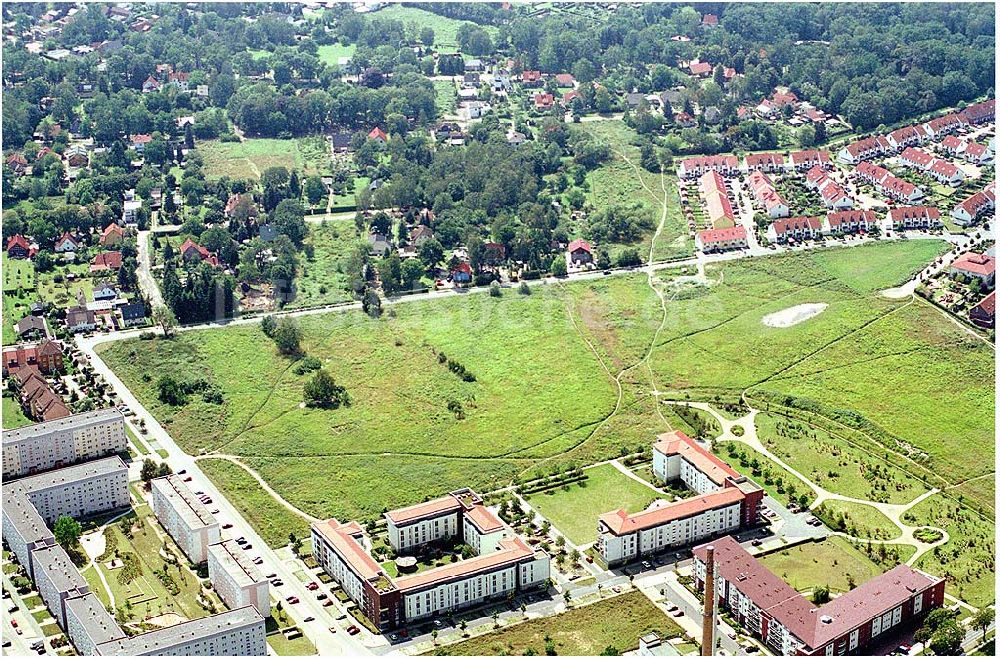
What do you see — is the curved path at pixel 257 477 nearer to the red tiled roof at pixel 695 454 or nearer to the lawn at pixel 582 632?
the lawn at pixel 582 632

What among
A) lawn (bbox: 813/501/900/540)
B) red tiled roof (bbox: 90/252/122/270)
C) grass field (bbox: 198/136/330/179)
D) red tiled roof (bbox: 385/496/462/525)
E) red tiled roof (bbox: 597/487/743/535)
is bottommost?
lawn (bbox: 813/501/900/540)

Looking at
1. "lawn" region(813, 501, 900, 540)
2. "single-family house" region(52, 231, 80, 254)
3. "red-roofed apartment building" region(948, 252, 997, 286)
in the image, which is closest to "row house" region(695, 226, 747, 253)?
"red-roofed apartment building" region(948, 252, 997, 286)

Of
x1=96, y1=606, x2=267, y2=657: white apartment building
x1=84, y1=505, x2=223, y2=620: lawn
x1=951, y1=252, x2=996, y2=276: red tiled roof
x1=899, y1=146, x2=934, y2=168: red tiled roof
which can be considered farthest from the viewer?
x1=899, y1=146, x2=934, y2=168: red tiled roof

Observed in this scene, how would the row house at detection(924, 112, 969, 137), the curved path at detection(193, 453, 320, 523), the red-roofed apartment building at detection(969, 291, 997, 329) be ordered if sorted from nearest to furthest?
the curved path at detection(193, 453, 320, 523) < the red-roofed apartment building at detection(969, 291, 997, 329) < the row house at detection(924, 112, 969, 137)

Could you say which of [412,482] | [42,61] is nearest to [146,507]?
[412,482]

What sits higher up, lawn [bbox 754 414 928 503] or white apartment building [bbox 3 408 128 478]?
white apartment building [bbox 3 408 128 478]

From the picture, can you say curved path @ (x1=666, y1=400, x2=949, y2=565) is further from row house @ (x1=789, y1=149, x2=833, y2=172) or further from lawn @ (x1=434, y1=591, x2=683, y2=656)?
row house @ (x1=789, y1=149, x2=833, y2=172)

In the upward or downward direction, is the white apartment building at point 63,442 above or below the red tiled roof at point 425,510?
above

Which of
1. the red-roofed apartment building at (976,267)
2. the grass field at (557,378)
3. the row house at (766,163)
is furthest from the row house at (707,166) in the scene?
the red-roofed apartment building at (976,267)
